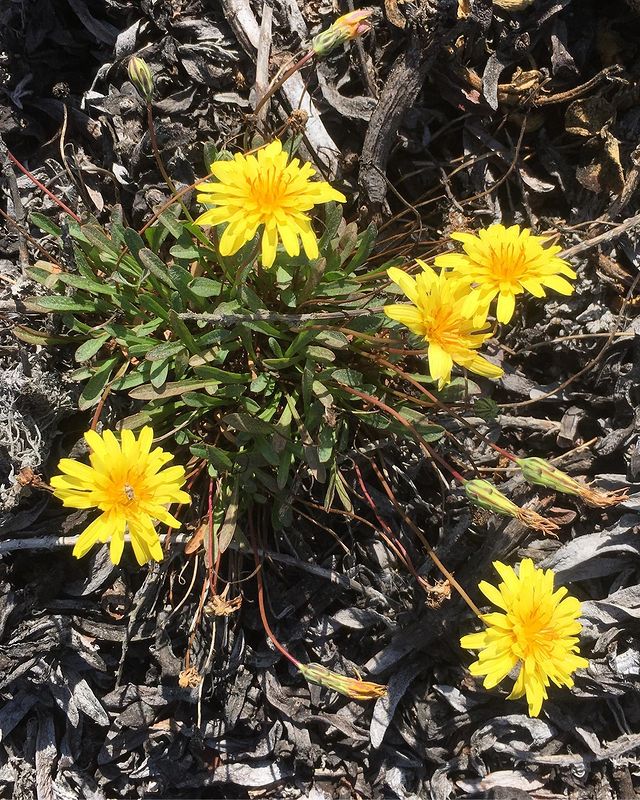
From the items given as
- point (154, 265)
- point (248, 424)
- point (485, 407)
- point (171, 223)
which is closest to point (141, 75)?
point (171, 223)

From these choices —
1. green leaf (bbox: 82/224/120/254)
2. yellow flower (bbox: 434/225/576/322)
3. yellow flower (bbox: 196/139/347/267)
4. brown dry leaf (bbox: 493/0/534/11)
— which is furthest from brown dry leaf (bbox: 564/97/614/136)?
green leaf (bbox: 82/224/120/254)

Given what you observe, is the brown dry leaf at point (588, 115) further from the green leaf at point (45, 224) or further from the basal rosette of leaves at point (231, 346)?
the green leaf at point (45, 224)

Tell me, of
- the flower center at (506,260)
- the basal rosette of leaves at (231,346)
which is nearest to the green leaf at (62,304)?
the basal rosette of leaves at (231,346)

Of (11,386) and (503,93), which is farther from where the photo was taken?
(503,93)

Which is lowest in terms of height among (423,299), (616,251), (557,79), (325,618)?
(325,618)

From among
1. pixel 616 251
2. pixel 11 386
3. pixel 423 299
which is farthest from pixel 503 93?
pixel 11 386

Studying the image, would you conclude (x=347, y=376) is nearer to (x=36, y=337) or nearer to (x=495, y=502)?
(x=495, y=502)

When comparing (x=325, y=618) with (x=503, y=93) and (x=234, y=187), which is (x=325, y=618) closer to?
(x=234, y=187)

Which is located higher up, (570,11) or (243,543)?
(570,11)
